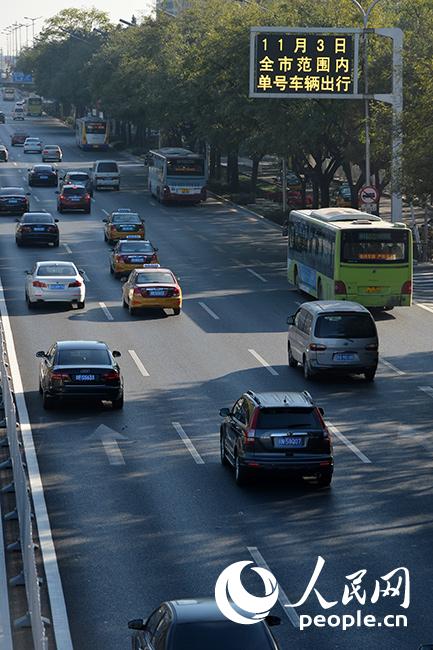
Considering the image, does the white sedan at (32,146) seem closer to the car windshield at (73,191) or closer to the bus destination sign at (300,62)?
the car windshield at (73,191)

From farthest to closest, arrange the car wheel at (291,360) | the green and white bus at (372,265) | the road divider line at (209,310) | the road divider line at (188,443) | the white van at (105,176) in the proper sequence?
the white van at (105,176) < the road divider line at (209,310) < the green and white bus at (372,265) < the car wheel at (291,360) < the road divider line at (188,443)

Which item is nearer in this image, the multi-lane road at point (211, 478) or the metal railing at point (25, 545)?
the metal railing at point (25, 545)

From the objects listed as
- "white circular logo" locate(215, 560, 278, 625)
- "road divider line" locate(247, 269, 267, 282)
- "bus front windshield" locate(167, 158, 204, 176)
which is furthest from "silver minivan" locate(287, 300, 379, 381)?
"bus front windshield" locate(167, 158, 204, 176)

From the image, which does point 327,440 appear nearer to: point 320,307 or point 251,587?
point 251,587

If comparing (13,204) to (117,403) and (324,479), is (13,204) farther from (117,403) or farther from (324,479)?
(324,479)

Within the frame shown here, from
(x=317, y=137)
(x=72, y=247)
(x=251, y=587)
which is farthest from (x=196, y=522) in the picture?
(x=317, y=137)

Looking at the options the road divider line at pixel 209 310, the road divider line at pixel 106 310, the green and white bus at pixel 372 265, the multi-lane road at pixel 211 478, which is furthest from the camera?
the road divider line at pixel 209 310

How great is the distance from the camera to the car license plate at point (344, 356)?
114 feet

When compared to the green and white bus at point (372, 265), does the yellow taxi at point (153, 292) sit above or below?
below

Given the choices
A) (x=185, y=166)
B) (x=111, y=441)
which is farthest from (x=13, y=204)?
(x=111, y=441)

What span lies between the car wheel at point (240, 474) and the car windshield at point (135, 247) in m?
30.6

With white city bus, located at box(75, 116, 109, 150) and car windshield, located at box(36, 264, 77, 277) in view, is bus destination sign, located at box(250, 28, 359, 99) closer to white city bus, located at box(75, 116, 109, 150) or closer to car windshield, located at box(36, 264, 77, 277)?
car windshield, located at box(36, 264, 77, 277)

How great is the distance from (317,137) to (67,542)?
48.7 m

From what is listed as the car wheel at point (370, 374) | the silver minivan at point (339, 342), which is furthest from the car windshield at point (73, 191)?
the car wheel at point (370, 374)
